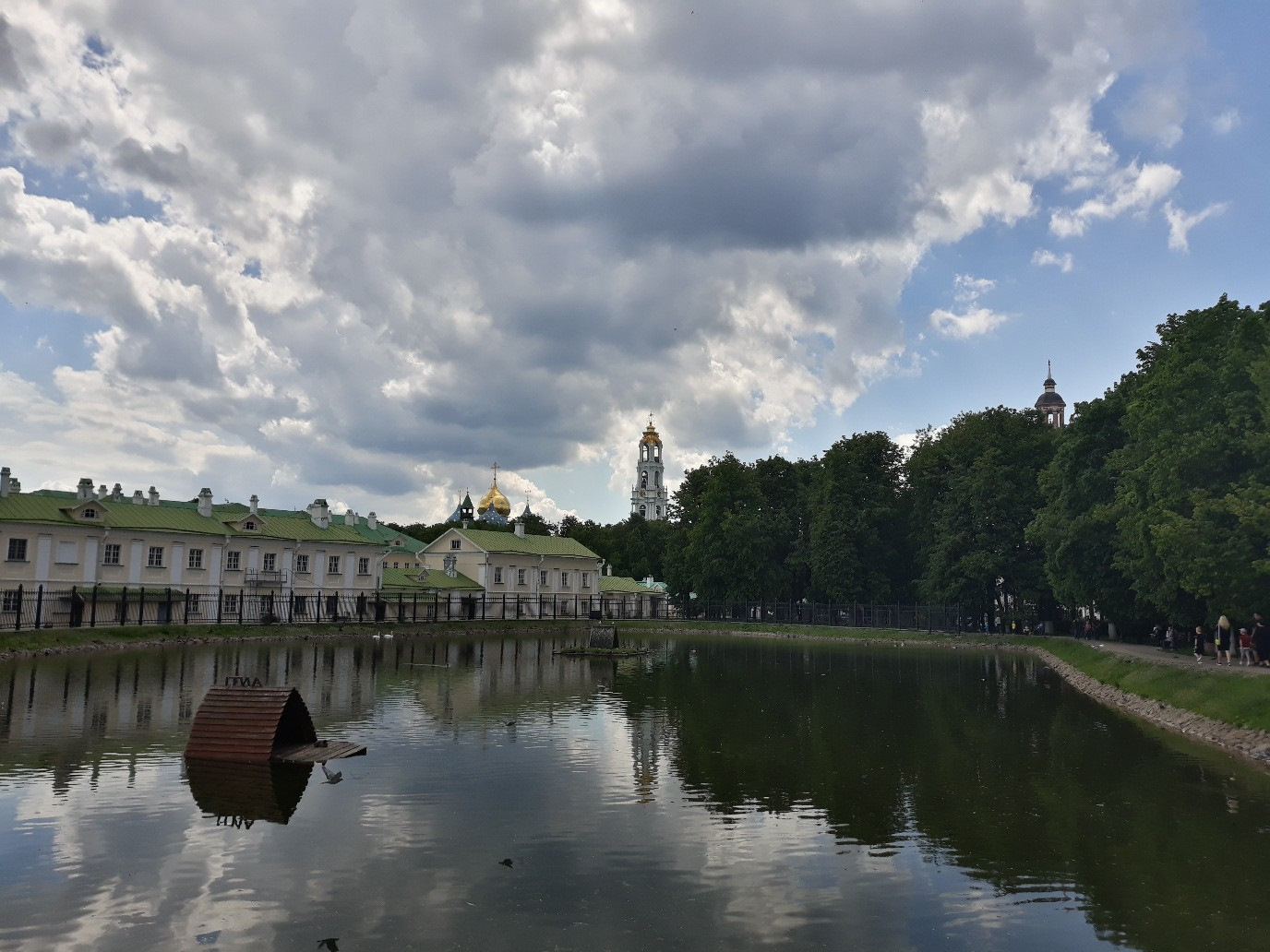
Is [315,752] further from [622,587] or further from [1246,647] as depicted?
[622,587]

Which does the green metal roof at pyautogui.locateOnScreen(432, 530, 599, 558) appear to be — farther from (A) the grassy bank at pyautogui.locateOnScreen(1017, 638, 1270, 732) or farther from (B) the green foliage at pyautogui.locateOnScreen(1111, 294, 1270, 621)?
(A) the grassy bank at pyautogui.locateOnScreen(1017, 638, 1270, 732)

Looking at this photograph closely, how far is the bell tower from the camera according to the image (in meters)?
156

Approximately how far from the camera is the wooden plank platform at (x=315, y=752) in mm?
20016

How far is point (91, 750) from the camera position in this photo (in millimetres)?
20750

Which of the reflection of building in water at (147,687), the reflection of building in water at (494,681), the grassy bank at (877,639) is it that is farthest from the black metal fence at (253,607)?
the reflection of building in water at (494,681)

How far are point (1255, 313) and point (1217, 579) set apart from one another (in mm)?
12556

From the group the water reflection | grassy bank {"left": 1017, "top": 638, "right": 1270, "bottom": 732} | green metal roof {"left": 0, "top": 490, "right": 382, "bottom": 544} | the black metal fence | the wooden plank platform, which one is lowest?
the water reflection

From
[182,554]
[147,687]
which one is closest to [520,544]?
[182,554]

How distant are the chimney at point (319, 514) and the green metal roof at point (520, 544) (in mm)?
14978

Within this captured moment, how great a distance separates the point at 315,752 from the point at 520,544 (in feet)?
241

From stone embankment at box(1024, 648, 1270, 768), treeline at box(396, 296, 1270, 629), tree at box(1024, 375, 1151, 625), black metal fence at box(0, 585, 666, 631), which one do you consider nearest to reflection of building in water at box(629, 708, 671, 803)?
stone embankment at box(1024, 648, 1270, 768)

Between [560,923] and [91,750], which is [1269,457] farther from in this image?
[91,750]

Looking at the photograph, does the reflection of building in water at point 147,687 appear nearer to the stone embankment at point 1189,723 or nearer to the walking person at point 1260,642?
the stone embankment at point 1189,723

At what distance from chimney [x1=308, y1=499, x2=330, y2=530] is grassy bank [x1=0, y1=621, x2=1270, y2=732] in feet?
45.5
